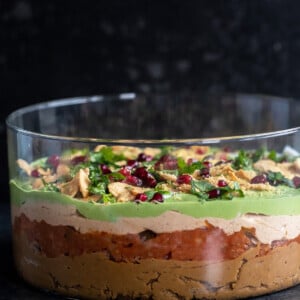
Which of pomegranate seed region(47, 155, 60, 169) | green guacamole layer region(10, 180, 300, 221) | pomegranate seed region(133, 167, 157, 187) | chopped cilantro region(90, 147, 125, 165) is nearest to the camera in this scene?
green guacamole layer region(10, 180, 300, 221)

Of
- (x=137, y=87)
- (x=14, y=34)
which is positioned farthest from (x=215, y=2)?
(x=14, y=34)

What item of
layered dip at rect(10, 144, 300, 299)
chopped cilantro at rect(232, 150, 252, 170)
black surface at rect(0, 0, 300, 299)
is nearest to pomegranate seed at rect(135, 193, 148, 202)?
layered dip at rect(10, 144, 300, 299)

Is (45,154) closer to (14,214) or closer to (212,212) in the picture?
(14,214)

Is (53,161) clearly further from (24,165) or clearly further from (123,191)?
(123,191)

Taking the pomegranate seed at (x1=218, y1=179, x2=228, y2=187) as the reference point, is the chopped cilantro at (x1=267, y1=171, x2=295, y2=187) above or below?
below

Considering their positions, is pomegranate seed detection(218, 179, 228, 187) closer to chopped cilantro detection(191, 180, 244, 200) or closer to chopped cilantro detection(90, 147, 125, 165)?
chopped cilantro detection(191, 180, 244, 200)

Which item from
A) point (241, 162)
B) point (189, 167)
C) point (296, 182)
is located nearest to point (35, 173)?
point (189, 167)

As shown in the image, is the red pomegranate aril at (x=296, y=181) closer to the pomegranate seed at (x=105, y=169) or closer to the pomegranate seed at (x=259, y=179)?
the pomegranate seed at (x=259, y=179)
